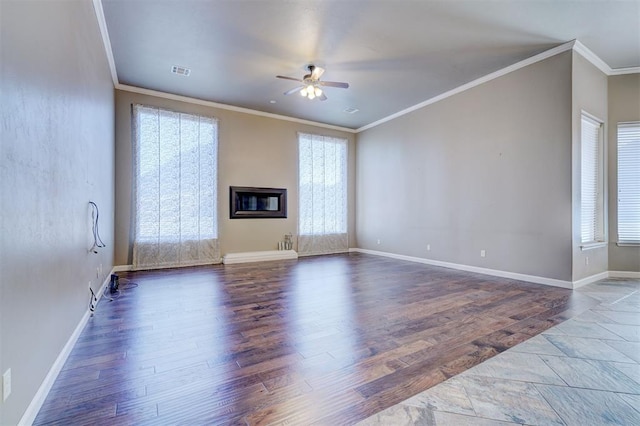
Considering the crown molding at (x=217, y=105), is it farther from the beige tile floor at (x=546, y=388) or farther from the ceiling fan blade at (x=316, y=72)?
the beige tile floor at (x=546, y=388)

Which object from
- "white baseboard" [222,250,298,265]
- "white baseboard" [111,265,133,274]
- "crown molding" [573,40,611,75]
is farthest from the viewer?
"white baseboard" [222,250,298,265]

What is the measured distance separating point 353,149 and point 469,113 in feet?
11.2

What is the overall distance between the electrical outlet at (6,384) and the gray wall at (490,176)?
5.54m

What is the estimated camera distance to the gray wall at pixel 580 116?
13.4ft

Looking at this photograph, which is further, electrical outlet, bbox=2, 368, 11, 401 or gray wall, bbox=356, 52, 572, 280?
gray wall, bbox=356, 52, 572, 280

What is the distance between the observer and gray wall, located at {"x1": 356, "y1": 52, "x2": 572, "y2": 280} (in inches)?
166

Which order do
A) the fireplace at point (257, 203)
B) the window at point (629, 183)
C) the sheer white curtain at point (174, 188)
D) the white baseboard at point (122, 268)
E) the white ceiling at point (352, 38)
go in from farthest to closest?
the fireplace at point (257, 203) < the sheer white curtain at point (174, 188) < the white baseboard at point (122, 268) < the window at point (629, 183) < the white ceiling at point (352, 38)

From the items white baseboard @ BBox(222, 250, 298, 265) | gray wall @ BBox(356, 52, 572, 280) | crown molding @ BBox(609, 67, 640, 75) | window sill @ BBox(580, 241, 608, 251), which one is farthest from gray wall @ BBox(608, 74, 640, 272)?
white baseboard @ BBox(222, 250, 298, 265)

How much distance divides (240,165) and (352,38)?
3.74 m

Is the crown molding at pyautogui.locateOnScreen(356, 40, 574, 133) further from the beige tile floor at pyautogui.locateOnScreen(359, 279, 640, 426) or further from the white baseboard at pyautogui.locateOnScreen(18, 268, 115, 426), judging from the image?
the white baseboard at pyautogui.locateOnScreen(18, 268, 115, 426)

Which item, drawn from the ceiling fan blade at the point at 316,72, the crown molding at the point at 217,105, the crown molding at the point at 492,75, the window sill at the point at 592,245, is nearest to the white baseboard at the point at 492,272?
the window sill at the point at 592,245

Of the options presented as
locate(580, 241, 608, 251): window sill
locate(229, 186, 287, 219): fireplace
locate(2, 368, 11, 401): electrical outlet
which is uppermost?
locate(229, 186, 287, 219): fireplace

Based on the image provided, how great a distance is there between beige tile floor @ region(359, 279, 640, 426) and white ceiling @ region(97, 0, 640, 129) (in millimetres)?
3484

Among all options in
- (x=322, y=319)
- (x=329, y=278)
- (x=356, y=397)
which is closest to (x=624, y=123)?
(x=329, y=278)
